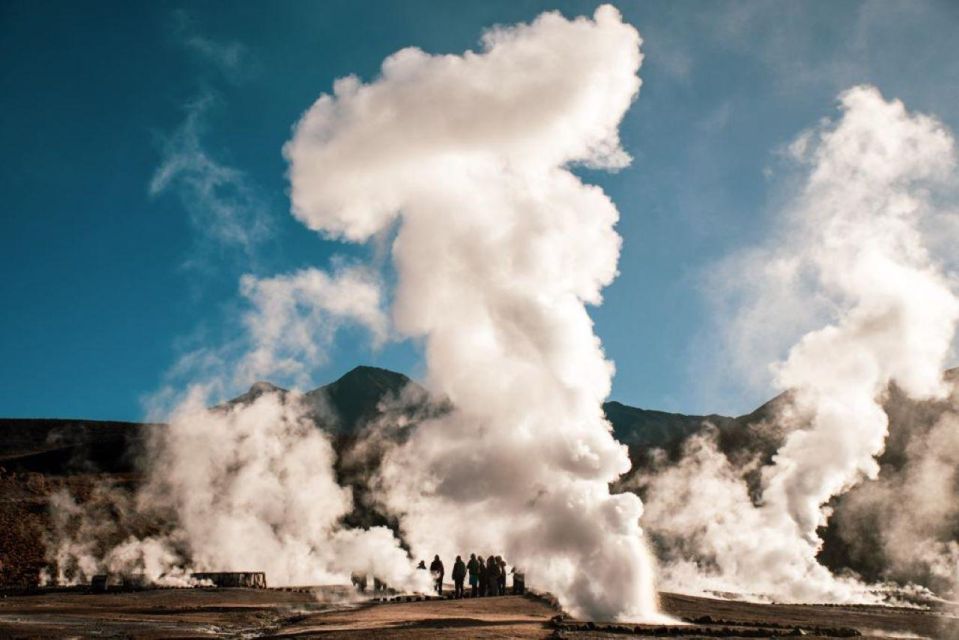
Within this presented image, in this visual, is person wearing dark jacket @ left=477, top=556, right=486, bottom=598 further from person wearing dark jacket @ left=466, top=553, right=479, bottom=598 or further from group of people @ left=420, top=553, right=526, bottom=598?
person wearing dark jacket @ left=466, top=553, right=479, bottom=598

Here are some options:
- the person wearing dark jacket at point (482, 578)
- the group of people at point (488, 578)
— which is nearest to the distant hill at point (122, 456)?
the group of people at point (488, 578)

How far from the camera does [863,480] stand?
65.6 m

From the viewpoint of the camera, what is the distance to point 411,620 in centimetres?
1858

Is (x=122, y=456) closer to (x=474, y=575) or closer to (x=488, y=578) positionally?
(x=474, y=575)

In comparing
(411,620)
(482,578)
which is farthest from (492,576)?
(411,620)

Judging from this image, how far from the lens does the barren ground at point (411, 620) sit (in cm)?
1608

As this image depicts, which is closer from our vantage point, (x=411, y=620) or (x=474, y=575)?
(x=411, y=620)

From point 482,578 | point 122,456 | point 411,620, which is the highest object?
point 122,456

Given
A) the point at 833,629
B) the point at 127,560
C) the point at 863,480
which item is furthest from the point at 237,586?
the point at 863,480

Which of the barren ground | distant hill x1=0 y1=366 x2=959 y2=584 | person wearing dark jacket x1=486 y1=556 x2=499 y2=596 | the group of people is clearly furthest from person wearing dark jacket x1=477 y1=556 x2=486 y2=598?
distant hill x1=0 y1=366 x2=959 y2=584

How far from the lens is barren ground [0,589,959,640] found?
1608cm

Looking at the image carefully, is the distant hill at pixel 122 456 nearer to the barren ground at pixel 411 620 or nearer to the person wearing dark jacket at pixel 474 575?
the barren ground at pixel 411 620

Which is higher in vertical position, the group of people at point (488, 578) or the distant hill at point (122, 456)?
the distant hill at point (122, 456)

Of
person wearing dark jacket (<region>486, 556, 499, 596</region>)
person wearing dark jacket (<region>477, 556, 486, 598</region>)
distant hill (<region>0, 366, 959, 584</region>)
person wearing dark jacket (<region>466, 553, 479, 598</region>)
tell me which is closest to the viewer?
person wearing dark jacket (<region>486, 556, 499, 596</region>)
